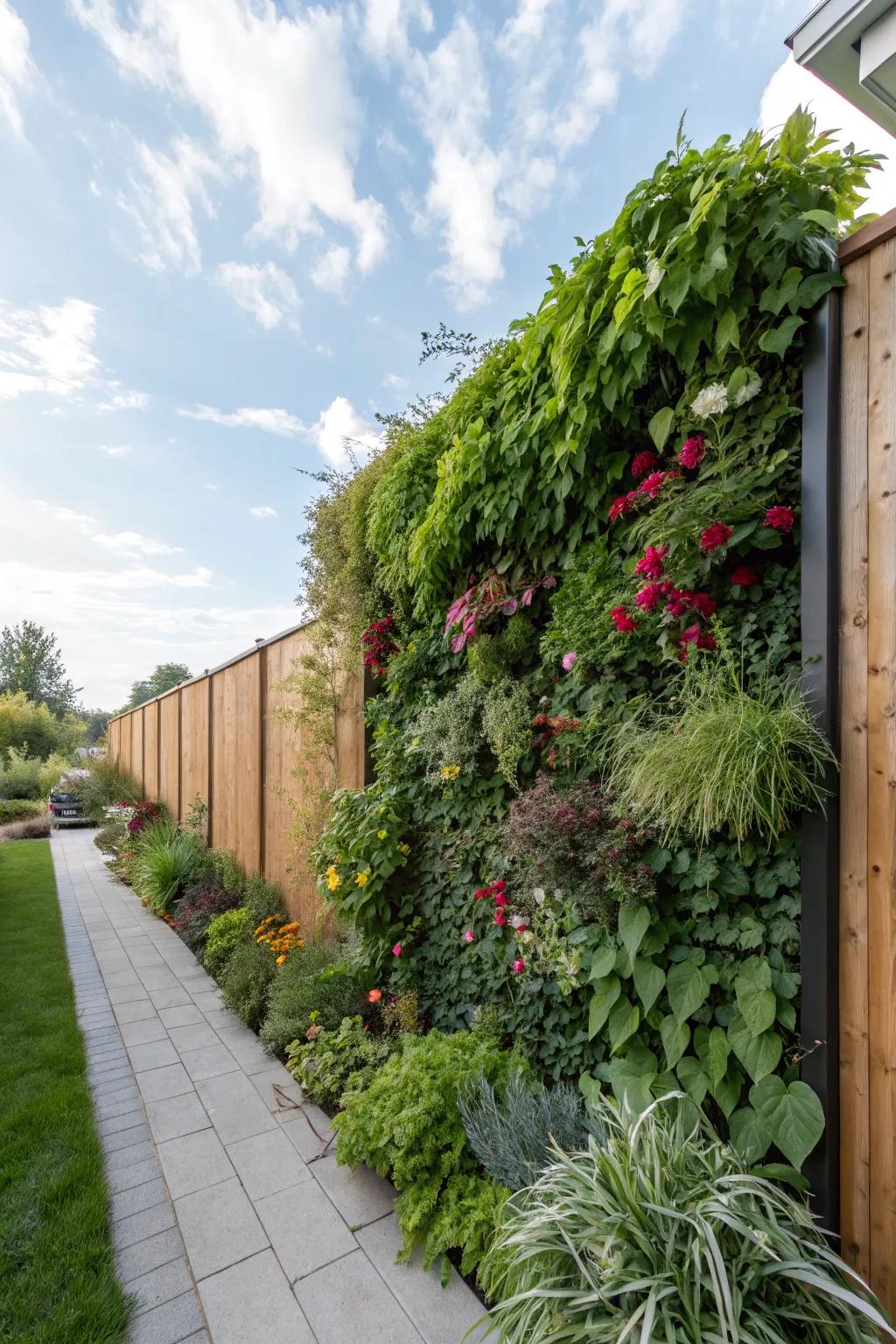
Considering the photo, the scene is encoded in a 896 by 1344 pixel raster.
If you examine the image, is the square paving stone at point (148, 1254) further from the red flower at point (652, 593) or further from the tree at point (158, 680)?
the tree at point (158, 680)

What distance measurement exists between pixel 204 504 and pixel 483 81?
207 inches

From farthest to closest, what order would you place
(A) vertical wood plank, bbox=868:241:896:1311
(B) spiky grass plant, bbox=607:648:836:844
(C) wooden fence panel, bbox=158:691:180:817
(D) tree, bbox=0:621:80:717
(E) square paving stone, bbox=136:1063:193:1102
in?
(D) tree, bbox=0:621:80:717, (C) wooden fence panel, bbox=158:691:180:817, (E) square paving stone, bbox=136:1063:193:1102, (B) spiky grass plant, bbox=607:648:836:844, (A) vertical wood plank, bbox=868:241:896:1311

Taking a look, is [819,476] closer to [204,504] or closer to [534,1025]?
[534,1025]

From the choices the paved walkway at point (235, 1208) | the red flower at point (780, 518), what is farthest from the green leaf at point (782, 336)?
the paved walkway at point (235, 1208)

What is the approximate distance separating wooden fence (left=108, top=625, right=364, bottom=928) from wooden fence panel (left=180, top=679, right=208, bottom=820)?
0.5 inches

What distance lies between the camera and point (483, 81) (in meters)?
2.73

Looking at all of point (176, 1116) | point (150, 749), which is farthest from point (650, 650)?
point (150, 749)

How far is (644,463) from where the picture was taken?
185 cm

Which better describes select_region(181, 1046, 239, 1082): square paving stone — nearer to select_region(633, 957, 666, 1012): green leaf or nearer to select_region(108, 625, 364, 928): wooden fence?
select_region(108, 625, 364, 928): wooden fence

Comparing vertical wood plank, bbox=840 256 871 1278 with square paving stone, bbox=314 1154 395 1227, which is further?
square paving stone, bbox=314 1154 395 1227

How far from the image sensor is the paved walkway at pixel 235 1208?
57.6 inches

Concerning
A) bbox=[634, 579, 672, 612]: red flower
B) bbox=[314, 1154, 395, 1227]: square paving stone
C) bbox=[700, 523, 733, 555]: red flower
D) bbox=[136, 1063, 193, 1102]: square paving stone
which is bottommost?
bbox=[136, 1063, 193, 1102]: square paving stone

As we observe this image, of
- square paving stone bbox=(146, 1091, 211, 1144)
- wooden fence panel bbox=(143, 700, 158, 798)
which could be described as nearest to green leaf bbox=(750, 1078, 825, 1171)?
square paving stone bbox=(146, 1091, 211, 1144)

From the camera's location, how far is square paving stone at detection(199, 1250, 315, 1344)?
1.41m
